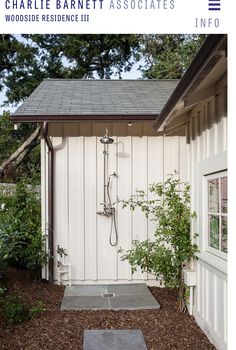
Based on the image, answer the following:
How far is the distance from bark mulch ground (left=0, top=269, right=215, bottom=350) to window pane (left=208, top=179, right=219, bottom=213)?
133 cm


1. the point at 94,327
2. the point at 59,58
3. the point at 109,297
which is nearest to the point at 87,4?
the point at 94,327

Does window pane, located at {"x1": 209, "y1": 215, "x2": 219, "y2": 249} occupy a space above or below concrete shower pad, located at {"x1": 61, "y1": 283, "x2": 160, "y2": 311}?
above

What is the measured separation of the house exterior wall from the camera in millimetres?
3832

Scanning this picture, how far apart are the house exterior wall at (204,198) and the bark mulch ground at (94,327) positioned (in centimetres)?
22

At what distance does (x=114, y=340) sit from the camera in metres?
4.24

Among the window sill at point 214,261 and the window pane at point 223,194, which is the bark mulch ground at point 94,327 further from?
the window pane at point 223,194

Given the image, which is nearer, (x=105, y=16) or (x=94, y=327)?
(x=105, y=16)

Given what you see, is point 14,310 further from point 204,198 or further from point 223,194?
point 223,194

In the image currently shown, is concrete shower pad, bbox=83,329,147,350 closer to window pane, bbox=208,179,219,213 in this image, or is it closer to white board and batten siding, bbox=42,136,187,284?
window pane, bbox=208,179,219,213

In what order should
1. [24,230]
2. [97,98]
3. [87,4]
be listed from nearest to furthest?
[87,4] < [24,230] < [97,98]

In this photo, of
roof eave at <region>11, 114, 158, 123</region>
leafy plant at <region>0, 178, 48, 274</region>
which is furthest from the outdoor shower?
leafy plant at <region>0, 178, 48, 274</region>

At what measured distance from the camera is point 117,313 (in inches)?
202

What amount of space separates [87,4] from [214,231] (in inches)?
119
